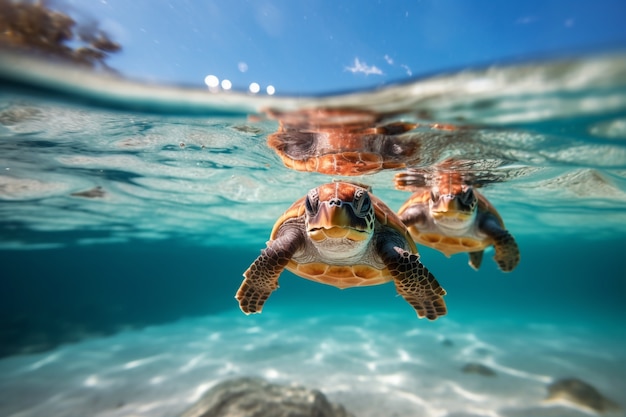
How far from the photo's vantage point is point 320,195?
4.24 meters

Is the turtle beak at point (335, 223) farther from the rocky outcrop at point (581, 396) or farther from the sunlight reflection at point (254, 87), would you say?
the rocky outcrop at point (581, 396)

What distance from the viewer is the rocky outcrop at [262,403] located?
23.4 feet

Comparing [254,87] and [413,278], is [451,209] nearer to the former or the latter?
[413,278]

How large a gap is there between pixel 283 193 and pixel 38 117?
9299 millimetres

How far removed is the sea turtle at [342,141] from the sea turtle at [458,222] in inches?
59.7

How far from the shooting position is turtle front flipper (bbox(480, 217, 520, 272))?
6.32 meters

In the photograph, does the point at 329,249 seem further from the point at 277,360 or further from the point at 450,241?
the point at 277,360

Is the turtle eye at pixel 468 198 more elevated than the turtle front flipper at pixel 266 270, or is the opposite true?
the turtle eye at pixel 468 198

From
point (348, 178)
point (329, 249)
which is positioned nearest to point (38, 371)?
point (348, 178)

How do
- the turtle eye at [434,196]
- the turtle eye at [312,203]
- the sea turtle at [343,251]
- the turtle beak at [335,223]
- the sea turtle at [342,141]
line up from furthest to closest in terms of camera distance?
the sea turtle at [342,141], the turtle eye at [434,196], the turtle eye at [312,203], the sea turtle at [343,251], the turtle beak at [335,223]

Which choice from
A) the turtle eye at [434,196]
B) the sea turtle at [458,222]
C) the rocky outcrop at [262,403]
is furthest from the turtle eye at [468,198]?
the rocky outcrop at [262,403]

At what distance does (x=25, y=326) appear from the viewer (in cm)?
1902

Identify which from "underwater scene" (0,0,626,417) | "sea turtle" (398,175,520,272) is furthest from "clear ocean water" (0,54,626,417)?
"sea turtle" (398,175,520,272)

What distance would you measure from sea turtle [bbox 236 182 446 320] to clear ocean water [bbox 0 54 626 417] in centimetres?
237
